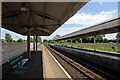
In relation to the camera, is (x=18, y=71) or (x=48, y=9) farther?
(x=48, y=9)

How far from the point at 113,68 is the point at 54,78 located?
A: 671cm

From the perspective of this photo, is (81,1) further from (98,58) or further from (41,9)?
(98,58)

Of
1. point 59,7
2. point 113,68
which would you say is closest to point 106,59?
point 113,68

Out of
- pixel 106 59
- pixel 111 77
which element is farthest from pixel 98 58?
pixel 111 77

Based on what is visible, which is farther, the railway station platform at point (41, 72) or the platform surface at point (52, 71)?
the platform surface at point (52, 71)

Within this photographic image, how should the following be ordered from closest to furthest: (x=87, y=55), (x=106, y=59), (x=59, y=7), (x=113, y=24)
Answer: (x=59, y=7)
(x=106, y=59)
(x=113, y=24)
(x=87, y=55)

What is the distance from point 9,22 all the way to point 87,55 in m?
10.8

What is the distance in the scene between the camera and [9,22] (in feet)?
55.8

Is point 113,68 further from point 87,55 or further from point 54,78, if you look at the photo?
point 87,55

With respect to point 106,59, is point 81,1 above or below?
above

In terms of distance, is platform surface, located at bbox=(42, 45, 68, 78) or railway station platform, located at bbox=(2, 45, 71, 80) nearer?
railway station platform, located at bbox=(2, 45, 71, 80)

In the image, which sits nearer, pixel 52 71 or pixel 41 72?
pixel 41 72

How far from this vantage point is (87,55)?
2448 cm

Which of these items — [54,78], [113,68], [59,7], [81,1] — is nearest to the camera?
[81,1]
